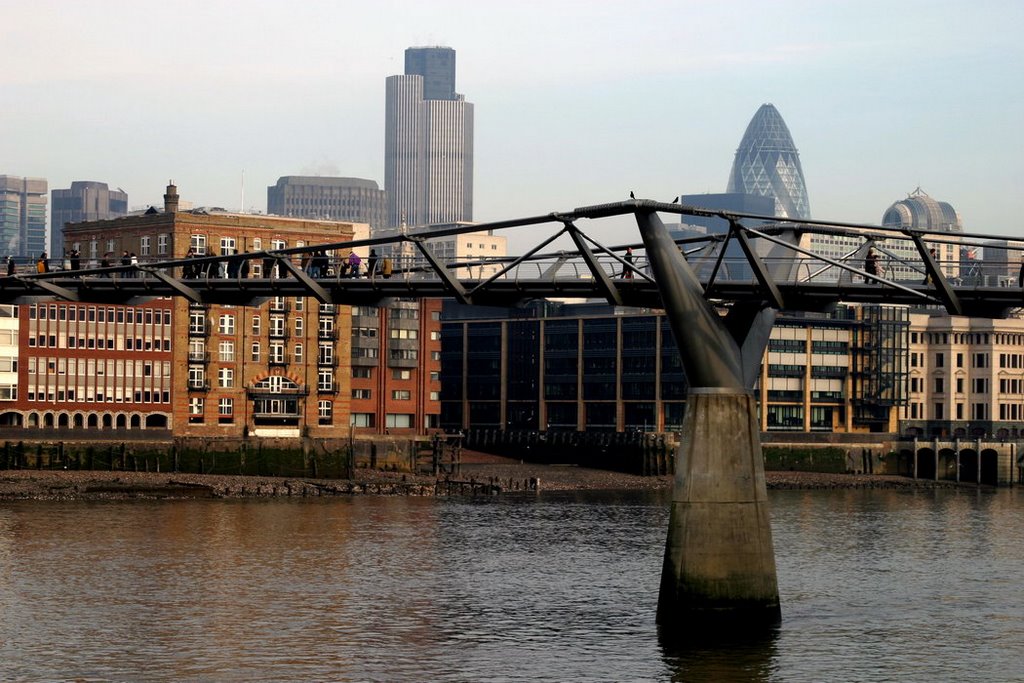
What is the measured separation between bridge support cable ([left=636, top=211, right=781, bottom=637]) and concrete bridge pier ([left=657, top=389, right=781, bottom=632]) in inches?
1.5

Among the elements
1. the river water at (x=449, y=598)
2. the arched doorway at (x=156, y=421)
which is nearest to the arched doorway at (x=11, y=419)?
the arched doorway at (x=156, y=421)

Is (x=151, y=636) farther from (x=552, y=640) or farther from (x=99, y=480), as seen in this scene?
(x=99, y=480)

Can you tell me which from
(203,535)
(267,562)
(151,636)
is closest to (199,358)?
(203,535)

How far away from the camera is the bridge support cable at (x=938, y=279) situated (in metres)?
68.1

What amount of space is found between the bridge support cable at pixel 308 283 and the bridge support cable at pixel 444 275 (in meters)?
4.80

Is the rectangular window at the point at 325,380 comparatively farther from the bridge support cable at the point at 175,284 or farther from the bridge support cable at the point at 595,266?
the bridge support cable at the point at 595,266

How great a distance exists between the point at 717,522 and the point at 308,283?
65.1ft

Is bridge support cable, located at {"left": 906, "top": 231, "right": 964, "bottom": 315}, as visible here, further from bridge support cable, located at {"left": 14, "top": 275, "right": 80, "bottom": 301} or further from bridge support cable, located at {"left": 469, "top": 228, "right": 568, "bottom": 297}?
bridge support cable, located at {"left": 14, "top": 275, "right": 80, "bottom": 301}

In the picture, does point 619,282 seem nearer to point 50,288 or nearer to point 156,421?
point 50,288

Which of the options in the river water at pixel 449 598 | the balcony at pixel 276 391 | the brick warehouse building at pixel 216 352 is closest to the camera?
the river water at pixel 449 598

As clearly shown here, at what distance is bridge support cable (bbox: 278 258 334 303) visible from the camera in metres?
77.9

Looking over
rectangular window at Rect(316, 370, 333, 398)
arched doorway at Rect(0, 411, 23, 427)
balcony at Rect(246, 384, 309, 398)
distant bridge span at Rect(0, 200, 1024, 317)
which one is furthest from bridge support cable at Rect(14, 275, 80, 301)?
rectangular window at Rect(316, 370, 333, 398)

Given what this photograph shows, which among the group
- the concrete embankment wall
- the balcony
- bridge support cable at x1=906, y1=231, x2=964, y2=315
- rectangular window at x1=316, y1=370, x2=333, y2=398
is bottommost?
the concrete embankment wall

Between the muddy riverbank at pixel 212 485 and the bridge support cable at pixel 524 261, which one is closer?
the bridge support cable at pixel 524 261
